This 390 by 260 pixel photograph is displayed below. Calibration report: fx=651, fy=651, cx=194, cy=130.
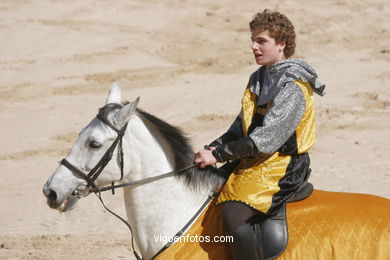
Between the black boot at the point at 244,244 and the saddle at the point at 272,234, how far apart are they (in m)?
0.07

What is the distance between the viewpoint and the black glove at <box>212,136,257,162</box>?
12.5ft

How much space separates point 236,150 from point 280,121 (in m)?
0.32

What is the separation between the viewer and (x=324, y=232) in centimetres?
393

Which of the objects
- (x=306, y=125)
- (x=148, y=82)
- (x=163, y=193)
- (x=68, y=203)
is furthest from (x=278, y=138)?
(x=148, y=82)

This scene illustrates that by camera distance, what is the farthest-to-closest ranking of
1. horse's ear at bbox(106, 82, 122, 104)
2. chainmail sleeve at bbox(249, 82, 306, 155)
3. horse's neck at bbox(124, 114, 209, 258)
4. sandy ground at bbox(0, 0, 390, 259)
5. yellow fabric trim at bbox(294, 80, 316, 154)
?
sandy ground at bbox(0, 0, 390, 259), horse's ear at bbox(106, 82, 122, 104), horse's neck at bbox(124, 114, 209, 258), yellow fabric trim at bbox(294, 80, 316, 154), chainmail sleeve at bbox(249, 82, 306, 155)

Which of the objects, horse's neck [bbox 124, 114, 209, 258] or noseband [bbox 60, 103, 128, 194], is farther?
horse's neck [bbox 124, 114, 209, 258]

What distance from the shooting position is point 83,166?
12.8ft

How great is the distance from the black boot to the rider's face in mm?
1016

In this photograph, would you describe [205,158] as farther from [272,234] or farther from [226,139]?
[272,234]

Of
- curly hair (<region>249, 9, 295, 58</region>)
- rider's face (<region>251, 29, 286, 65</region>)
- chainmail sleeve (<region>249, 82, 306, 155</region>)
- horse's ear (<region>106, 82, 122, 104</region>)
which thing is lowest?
horse's ear (<region>106, 82, 122, 104</region>)

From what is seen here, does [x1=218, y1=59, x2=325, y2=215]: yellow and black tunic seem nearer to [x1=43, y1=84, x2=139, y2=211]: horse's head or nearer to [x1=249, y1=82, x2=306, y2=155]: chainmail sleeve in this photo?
[x1=249, y1=82, x2=306, y2=155]: chainmail sleeve

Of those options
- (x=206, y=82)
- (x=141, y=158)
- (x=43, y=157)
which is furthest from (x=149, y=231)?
(x=206, y=82)

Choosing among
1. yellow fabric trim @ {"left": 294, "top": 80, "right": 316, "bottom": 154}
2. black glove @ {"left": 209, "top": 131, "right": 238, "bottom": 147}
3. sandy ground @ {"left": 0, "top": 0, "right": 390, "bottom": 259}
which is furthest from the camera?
sandy ground @ {"left": 0, "top": 0, "right": 390, "bottom": 259}

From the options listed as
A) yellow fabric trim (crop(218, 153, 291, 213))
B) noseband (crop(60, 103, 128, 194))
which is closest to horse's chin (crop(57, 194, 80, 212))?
noseband (crop(60, 103, 128, 194))
